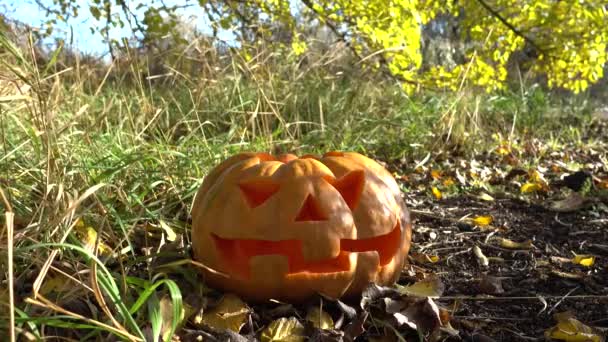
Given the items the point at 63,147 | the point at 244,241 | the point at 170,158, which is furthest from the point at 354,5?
the point at 244,241

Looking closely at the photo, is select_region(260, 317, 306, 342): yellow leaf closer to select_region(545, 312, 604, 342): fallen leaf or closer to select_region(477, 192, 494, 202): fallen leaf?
select_region(545, 312, 604, 342): fallen leaf

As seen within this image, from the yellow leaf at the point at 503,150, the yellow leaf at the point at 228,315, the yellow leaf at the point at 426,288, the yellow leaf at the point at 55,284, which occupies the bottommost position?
the yellow leaf at the point at 503,150

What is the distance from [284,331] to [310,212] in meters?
0.36

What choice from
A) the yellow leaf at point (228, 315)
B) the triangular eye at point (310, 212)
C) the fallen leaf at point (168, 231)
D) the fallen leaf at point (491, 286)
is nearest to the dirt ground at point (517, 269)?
the fallen leaf at point (491, 286)

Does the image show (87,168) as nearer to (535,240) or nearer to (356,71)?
(535,240)

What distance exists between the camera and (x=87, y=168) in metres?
2.13

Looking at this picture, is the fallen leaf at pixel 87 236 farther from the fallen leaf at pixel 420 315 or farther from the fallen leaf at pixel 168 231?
the fallen leaf at pixel 420 315

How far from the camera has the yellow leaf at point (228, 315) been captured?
1.57 m

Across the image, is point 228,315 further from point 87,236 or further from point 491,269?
point 491,269

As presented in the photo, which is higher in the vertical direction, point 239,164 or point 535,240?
point 239,164

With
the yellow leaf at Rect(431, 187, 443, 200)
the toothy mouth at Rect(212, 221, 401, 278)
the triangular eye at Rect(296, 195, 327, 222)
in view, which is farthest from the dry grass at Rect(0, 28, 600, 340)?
the yellow leaf at Rect(431, 187, 443, 200)

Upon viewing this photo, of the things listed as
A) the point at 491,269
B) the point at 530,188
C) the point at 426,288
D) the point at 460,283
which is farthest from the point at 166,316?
the point at 530,188

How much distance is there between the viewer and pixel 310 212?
5.62 feet

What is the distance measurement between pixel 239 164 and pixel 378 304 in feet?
2.02
